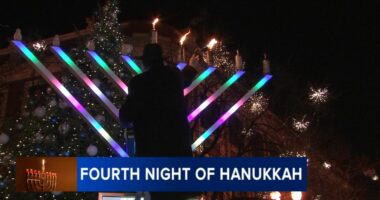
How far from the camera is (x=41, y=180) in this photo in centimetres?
284

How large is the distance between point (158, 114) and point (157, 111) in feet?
0.06

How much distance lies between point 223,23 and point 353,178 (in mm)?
12334

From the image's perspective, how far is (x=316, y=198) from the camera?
1912 centimetres

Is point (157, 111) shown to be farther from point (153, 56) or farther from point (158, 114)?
point (153, 56)

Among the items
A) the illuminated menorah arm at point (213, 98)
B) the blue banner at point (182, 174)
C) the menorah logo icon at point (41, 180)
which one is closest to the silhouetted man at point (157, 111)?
the blue banner at point (182, 174)

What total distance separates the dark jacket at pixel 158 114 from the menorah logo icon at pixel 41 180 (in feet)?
1.46

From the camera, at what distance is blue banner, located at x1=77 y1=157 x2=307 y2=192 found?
106 inches

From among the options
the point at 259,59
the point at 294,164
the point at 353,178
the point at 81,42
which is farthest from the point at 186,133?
the point at 353,178

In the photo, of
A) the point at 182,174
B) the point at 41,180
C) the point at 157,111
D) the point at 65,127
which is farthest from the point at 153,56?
the point at 65,127

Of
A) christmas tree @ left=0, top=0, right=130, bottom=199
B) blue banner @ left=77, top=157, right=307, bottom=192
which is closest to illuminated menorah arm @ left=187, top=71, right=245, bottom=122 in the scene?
blue banner @ left=77, top=157, right=307, bottom=192

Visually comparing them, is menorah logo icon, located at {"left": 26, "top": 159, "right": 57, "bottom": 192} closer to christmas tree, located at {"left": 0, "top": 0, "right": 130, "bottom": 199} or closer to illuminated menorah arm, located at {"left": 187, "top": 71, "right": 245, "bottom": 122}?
illuminated menorah arm, located at {"left": 187, "top": 71, "right": 245, "bottom": 122}

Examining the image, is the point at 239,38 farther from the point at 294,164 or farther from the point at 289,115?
the point at 294,164

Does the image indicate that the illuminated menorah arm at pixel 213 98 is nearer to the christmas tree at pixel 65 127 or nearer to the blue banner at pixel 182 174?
the blue banner at pixel 182 174

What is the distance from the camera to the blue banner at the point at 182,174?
2688 mm
